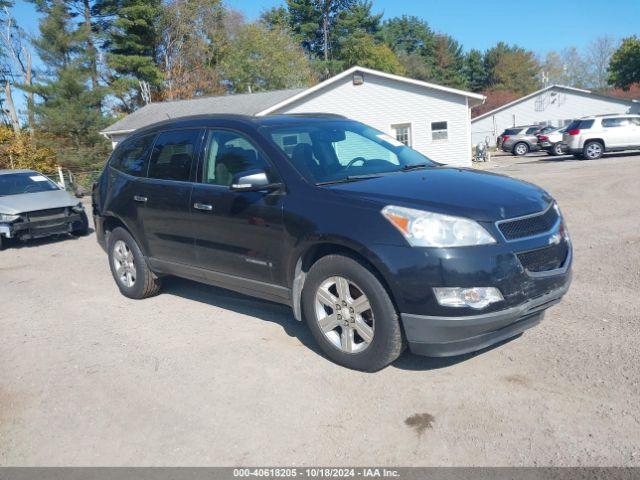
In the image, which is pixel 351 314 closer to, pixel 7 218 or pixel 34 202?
pixel 7 218

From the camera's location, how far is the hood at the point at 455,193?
3.76m

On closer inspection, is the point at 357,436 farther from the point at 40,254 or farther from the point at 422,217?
the point at 40,254

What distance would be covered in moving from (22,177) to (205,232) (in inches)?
337

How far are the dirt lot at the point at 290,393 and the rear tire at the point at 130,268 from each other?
0.29 meters

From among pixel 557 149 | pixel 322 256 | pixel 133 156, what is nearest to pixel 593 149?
pixel 557 149

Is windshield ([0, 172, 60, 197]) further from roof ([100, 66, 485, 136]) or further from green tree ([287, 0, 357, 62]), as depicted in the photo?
green tree ([287, 0, 357, 62])

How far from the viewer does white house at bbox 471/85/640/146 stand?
1652 inches

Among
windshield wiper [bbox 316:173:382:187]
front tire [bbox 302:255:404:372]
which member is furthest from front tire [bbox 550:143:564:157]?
front tire [bbox 302:255:404:372]

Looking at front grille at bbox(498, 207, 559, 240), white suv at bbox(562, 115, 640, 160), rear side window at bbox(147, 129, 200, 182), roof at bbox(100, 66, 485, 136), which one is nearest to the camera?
front grille at bbox(498, 207, 559, 240)

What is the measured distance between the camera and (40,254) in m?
10.2

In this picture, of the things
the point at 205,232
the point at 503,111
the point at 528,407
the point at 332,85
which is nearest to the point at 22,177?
the point at 205,232

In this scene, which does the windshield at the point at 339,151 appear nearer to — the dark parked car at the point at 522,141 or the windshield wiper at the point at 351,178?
the windshield wiper at the point at 351,178

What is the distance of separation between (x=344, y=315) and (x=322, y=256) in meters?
0.48

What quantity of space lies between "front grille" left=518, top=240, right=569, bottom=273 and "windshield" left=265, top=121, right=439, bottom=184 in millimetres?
1424
